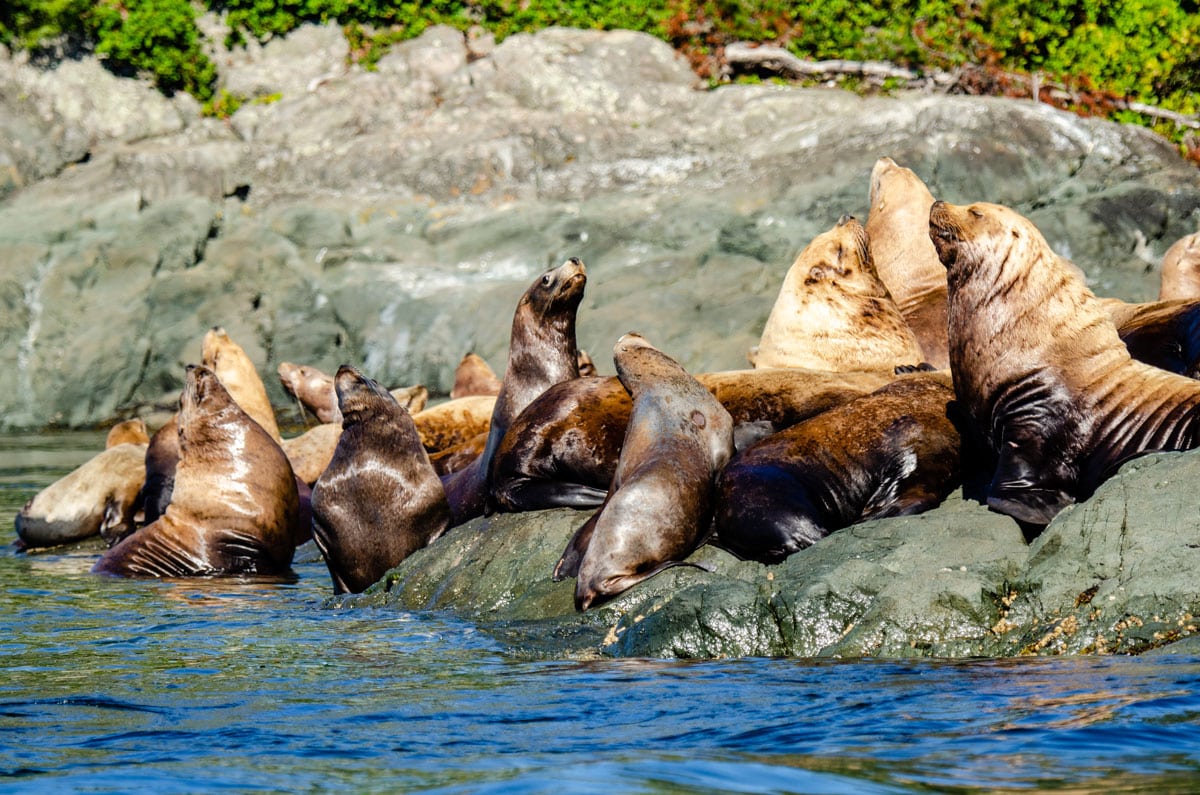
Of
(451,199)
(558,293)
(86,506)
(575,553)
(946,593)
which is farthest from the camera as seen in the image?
(451,199)

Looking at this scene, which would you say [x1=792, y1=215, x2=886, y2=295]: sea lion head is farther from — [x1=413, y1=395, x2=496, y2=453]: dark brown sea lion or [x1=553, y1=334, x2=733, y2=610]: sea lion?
[x1=413, y1=395, x2=496, y2=453]: dark brown sea lion

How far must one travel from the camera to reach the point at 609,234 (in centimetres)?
2119

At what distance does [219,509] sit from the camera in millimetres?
9906

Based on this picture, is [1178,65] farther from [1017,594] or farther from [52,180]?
[1017,594]

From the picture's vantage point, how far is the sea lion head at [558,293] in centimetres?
965

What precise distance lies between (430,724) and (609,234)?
1691cm

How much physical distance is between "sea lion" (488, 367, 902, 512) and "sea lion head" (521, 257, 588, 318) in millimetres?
1259

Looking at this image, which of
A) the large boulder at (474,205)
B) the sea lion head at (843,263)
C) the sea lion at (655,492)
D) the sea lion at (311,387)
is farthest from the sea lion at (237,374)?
the sea lion at (655,492)

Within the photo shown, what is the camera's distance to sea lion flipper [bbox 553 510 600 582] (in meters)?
7.00

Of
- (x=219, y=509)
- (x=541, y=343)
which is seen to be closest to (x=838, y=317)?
(x=541, y=343)

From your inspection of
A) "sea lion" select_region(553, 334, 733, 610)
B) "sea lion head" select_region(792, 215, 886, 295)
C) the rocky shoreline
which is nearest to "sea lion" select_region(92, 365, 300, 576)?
"sea lion" select_region(553, 334, 733, 610)

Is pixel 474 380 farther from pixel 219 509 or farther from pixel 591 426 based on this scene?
pixel 591 426

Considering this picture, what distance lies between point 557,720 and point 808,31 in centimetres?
2170

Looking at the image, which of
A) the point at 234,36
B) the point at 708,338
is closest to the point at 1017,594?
the point at 708,338
